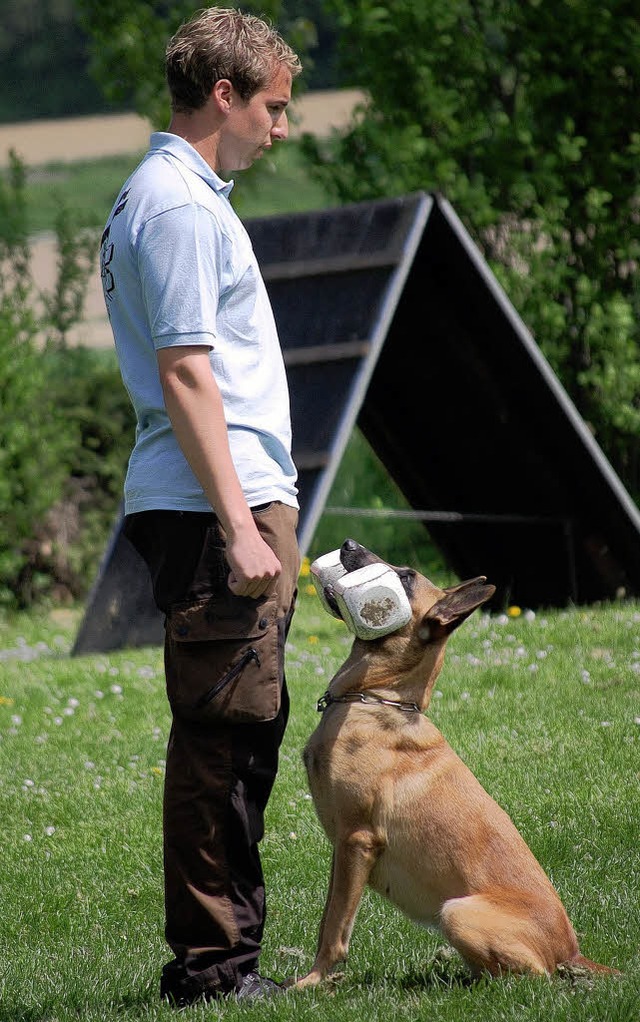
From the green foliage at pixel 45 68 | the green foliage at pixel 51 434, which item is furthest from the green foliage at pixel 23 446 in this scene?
the green foliage at pixel 45 68

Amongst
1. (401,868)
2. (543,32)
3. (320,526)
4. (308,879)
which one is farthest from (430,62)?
(401,868)

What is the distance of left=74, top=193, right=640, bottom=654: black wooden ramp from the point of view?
20.9 ft

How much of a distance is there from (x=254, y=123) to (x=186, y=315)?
1.81 ft

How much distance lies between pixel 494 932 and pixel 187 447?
1.34 metres

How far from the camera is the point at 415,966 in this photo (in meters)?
3.46

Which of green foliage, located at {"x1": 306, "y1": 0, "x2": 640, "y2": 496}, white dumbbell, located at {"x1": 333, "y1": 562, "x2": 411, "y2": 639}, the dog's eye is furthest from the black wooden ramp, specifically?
white dumbbell, located at {"x1": 333, "y1": 562, "x2": 411, "y2": 639}

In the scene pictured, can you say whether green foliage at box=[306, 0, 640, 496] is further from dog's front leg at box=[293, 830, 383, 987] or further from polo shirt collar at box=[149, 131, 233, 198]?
dog's front leg at box=[293, 830, 383, 987]

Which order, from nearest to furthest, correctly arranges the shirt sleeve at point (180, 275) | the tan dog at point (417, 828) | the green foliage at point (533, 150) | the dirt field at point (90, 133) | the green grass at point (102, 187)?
the shirt sleeve at point (180, 275) → the tan dog at point (417, 828) → the green foliage at point (533, 150) → the green grass at point (102, 187) → the dirt field at point (90, 133)

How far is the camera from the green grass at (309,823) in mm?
3211

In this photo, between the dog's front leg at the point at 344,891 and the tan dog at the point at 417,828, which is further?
the dog's front leg at the point at 344,891

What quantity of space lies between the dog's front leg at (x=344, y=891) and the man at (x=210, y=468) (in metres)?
0.19

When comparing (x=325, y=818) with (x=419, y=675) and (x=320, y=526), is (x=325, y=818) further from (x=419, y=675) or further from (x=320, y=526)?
(x=320, y=526)

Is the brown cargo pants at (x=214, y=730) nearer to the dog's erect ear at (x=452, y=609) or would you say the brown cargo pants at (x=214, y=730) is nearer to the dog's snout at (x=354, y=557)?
the dog's snout at (x=354, y=557)

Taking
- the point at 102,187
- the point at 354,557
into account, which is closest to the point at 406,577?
the point at 354,557
